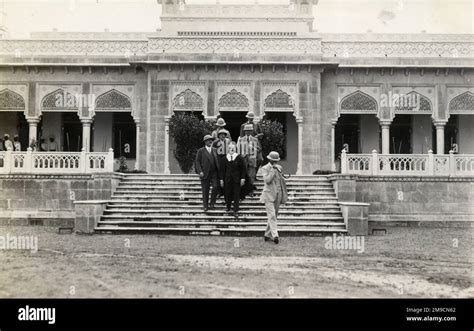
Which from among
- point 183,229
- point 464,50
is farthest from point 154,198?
point 464,50

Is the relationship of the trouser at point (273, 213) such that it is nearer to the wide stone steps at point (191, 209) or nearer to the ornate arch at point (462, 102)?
→ the wide stone steps at point (191, 209)

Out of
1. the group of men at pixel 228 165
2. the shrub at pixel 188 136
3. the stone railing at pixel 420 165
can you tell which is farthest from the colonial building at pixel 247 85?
the group of men at pixel 228 165

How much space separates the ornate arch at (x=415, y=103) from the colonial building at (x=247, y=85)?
0.03 metres

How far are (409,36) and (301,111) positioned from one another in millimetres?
5563

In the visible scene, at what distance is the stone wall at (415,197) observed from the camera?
53.5ft

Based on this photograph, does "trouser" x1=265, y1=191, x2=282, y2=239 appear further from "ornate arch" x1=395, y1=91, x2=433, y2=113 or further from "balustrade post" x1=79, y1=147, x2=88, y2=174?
"ornate arch" x1=395, y1=91, x2=433, y2=113

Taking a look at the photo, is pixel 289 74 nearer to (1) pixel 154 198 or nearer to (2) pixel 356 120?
(2) pixel 356 120

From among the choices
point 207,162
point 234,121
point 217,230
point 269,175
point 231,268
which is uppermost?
point 234,121

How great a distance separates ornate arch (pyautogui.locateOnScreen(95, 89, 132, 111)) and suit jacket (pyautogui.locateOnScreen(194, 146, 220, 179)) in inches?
342

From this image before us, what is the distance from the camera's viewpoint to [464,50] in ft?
69.2

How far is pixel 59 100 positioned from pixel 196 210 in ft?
31.8

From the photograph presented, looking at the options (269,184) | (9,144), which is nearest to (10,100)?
(9,144)

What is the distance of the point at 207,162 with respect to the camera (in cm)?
1336

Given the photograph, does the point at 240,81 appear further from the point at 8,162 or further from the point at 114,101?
the point at 8,162
